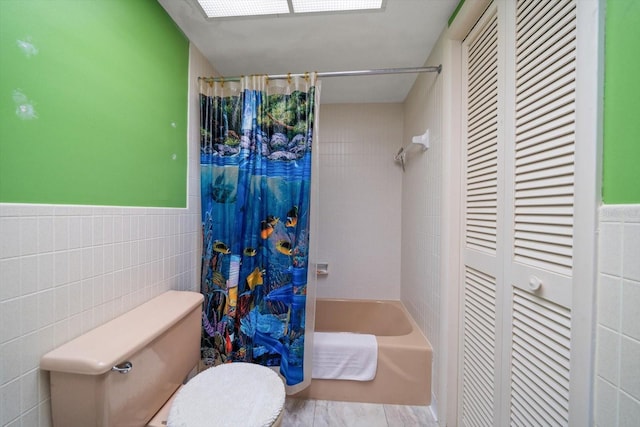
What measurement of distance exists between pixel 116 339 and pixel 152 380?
22cm

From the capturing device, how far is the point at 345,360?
1.47 m

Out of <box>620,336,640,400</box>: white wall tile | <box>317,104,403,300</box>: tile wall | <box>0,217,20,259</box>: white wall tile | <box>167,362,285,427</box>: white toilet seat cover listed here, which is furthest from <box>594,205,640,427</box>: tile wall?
<box>317,104,403,300</box>: tile wall

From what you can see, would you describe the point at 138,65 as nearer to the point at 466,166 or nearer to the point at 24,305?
the point at 24,305

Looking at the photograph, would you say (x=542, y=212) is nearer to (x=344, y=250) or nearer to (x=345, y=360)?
(x=345, y=360)

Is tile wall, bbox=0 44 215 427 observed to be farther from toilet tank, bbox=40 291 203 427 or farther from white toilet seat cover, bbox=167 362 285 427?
white toilet seat cover, bbox=167 362 285 427

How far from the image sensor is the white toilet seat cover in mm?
782

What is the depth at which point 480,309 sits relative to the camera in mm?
1051

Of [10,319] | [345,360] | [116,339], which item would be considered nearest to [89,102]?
[10,319]

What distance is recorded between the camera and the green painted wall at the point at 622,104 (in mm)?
487

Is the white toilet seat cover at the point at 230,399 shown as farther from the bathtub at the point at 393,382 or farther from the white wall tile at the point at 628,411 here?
the white wall tile at the point at 628,411

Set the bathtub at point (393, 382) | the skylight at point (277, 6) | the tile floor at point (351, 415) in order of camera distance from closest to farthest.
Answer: the skylight at point (277, 6) → the tile floor at point (351, 415) → the bathtub at point (393, 382)

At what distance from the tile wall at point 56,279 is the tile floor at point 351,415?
107cm

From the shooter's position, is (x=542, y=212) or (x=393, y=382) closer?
(x=542, y=212)

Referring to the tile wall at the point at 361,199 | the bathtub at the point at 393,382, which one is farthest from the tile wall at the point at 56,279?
the tile wall at the point at 361,199
